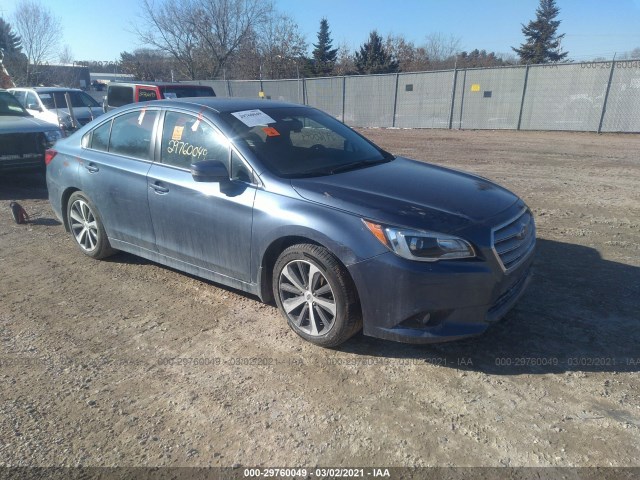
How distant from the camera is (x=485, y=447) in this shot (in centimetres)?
244

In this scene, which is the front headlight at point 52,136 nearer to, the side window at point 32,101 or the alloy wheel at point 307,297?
the side window at point 32,101

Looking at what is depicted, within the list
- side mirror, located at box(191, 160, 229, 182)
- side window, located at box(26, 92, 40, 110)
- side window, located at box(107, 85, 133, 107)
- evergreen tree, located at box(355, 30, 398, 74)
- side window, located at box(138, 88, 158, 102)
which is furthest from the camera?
evergreen tree, located at box(355, 30, 398, 74)

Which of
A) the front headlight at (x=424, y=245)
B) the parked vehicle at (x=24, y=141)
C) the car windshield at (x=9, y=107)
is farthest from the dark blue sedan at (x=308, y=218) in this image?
the car windshield at (x=9, y=107)

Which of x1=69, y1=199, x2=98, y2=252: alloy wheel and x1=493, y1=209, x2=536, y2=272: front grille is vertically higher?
x1=493, y1=209, x2=536, y2=272: front grille

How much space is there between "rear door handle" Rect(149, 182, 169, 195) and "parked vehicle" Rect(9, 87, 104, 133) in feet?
35.8

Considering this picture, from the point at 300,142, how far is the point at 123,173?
1756mm

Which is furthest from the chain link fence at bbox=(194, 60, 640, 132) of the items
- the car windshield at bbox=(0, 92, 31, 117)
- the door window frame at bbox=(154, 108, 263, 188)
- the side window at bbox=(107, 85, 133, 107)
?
the door window frame at bbox=(154, 108, 263, 188)

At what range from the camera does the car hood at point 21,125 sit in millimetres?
8445

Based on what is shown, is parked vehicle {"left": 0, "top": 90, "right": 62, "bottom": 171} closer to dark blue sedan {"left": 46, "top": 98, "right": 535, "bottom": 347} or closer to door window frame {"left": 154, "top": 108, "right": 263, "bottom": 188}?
dark blue sedan {"left": 46, "top": 98, "right": 535, "bottom": 347}

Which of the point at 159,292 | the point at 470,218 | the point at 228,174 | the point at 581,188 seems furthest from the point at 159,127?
the point at 581,188

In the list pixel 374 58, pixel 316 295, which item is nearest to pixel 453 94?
pixel 316 295

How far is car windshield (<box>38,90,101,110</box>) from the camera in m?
14.0

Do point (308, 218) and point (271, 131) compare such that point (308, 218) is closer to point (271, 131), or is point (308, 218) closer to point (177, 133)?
point (271, 131)

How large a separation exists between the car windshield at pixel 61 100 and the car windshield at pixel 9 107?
4.13 metres
